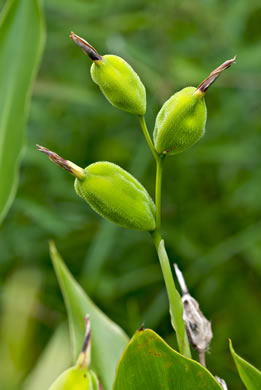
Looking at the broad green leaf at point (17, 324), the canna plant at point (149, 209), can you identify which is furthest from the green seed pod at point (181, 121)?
the broad green leaf at point (17, 324)

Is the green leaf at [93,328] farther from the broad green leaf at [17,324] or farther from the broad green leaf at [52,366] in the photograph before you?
the broad green leaf at [17,324]

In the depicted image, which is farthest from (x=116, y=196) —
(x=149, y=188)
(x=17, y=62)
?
(x=149, y=188)

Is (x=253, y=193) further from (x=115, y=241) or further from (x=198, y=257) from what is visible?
(x=115, y=241)

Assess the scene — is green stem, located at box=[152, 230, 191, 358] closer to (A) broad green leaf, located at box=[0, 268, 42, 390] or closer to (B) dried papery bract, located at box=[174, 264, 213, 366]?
(B) dried papery bract, located at box=[174, 264, 213, 366]

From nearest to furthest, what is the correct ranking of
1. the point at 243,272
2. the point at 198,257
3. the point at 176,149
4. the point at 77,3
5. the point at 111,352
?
the point at 176,149, the point at 111,352, the point at 77,3, the point at 198,257, the point at 243,272

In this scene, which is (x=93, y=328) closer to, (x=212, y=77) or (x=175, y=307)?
(x=175, y=307)

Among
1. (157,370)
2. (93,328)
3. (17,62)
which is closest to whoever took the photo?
(157,370)

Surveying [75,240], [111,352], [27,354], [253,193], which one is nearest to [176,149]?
[111,352]
